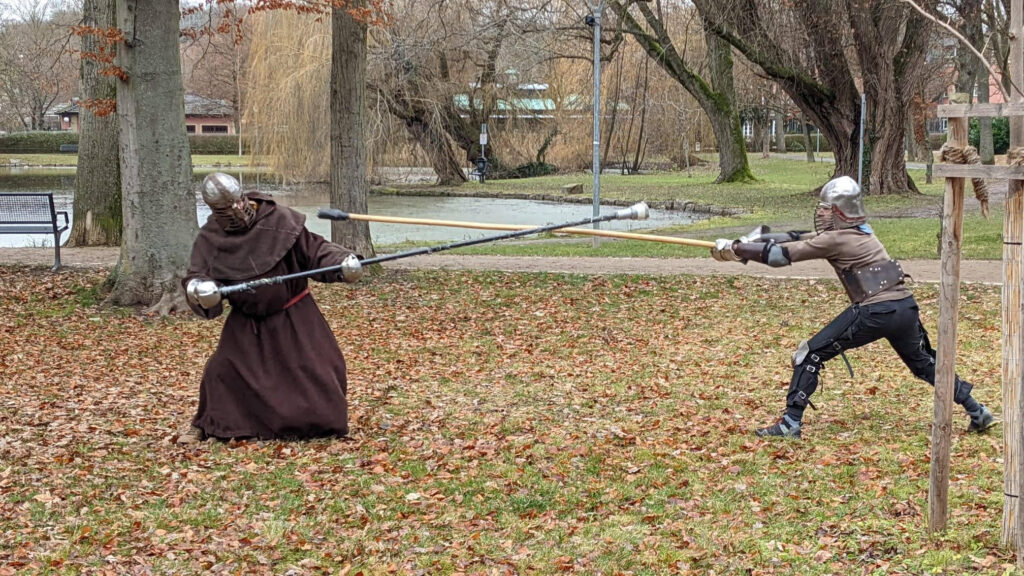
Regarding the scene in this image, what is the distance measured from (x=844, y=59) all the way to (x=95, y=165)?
17.3m

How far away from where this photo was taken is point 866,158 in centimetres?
2828

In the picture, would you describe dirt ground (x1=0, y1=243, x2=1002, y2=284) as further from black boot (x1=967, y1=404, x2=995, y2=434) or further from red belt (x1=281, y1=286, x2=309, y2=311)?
red belt (x1=281, y1=286, x2=309, y2=311)

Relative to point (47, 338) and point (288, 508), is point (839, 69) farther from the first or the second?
point (288, 508)

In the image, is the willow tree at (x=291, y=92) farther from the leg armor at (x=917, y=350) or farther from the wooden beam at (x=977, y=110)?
the wooden beam at (x=977, y=110)

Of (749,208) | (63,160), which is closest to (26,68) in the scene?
(63,160)

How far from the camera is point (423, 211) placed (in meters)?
30.7

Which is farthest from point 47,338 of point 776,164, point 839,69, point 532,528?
point 776,164

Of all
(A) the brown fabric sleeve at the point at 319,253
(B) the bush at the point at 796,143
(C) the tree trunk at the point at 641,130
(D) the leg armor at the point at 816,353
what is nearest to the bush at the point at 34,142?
(C) the tree trunk at the point at 641,130

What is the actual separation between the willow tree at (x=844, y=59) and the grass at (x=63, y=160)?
122 ft

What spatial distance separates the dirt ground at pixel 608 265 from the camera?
14953 millimetres

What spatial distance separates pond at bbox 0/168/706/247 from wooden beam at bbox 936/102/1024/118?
16939 millimetres

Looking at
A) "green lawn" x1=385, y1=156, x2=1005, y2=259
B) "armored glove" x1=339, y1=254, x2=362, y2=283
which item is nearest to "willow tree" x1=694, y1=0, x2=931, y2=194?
"green lawn" x1=385, y1=156, x2=1005, y2=259

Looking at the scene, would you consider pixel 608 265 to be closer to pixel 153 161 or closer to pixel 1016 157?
pixel 153 161

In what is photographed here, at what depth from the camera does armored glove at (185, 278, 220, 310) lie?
270 inches
